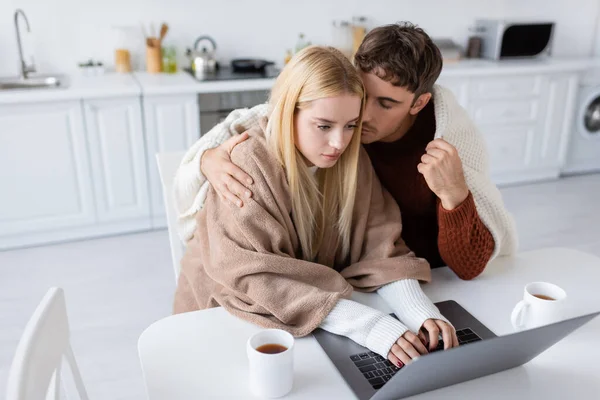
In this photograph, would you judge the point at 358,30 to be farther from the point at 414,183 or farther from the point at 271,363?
the point at 271,363

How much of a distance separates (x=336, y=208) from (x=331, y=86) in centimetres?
30

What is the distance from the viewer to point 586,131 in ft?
13.5

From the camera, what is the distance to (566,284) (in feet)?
4.21

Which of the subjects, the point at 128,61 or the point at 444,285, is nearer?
the point at 444,285

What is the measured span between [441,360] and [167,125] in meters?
2.47

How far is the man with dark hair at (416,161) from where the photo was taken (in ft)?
4.16

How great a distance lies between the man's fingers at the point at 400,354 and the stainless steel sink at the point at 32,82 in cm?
259

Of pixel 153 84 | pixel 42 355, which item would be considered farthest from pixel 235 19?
pixel 42 355

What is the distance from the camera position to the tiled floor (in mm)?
2090

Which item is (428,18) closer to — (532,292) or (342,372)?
(532,292)

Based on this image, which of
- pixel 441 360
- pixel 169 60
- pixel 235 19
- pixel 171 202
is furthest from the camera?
pixel 235 19

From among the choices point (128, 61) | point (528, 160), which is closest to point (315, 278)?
point (128, 61)

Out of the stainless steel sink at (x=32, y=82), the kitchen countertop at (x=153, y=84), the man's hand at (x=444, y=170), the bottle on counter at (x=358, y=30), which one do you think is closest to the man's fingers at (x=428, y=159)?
the man's hand at (x=444, y=170)

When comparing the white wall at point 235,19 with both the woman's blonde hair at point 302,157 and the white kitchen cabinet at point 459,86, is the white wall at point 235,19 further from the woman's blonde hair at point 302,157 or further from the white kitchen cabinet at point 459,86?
the woman's blonde hair at point 302,157
